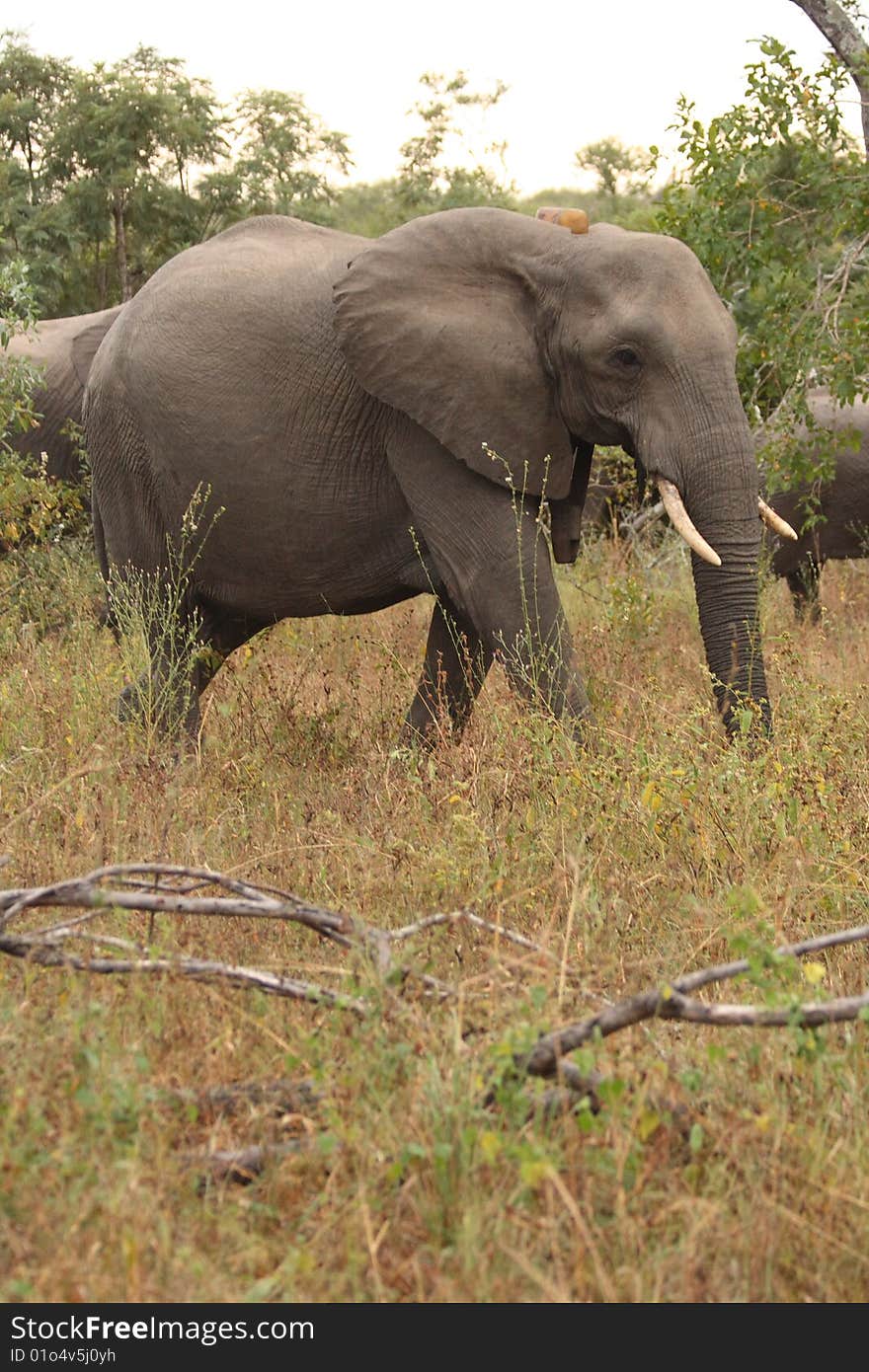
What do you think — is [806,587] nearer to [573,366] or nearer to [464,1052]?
[573,366]

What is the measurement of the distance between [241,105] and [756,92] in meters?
11.4

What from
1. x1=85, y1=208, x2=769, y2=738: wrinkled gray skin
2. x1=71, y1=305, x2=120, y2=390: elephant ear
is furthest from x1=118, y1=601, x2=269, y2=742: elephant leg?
x1=71, y1=305, x2=120, y2=390: elephant ear

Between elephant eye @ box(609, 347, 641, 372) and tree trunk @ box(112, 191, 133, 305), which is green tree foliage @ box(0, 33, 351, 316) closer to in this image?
tree trunk @ box(112, 191, 133, 305)

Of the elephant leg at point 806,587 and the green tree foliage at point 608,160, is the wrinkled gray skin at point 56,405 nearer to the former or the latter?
the elephant leg at point 806,587

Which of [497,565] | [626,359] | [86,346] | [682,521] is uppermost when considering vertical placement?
[86,346]

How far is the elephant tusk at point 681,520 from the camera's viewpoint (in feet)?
18.0

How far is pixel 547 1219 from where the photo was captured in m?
2.62

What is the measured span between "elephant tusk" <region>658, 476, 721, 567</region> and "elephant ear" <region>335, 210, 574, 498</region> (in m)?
0.47

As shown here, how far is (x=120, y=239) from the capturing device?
48.1 feet

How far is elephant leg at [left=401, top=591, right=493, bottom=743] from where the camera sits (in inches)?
252

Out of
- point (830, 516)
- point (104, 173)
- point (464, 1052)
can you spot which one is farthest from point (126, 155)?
point (464, 1052)

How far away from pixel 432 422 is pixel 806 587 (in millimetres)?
5082

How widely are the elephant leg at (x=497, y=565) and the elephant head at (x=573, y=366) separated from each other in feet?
0.42

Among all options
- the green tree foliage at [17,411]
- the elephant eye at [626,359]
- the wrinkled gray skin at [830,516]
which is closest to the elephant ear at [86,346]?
the green tree foliage at [17,411]
